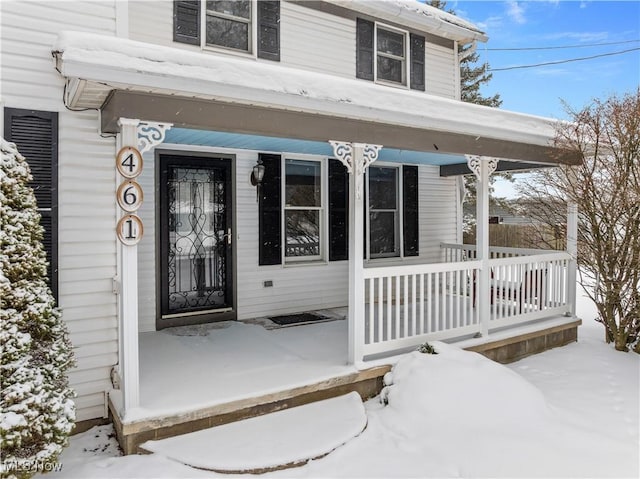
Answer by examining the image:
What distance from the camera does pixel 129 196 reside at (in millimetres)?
3084

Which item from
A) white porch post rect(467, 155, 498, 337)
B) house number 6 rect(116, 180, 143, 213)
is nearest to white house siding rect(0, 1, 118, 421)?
house number 6 rect(116, 180, 143, 213)

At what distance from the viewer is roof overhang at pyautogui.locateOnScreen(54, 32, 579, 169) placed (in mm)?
2753

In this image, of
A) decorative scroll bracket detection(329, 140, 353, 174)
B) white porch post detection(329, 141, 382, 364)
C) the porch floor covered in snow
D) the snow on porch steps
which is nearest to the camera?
the snow on porch steps

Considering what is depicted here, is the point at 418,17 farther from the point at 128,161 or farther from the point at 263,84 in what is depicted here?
the point at 128,161

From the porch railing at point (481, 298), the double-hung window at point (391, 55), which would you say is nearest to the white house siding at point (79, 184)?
the porch railing at point (481, 298)

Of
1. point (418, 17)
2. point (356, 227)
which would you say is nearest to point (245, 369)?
point (356, 227)

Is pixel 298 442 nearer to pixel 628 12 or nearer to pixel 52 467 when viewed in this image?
pixel 52 467

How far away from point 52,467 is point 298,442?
5.30 ft

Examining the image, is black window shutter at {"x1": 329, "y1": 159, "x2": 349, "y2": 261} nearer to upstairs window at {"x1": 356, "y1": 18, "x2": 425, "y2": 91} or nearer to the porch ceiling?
the porch ceiling

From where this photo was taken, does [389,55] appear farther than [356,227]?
Yes

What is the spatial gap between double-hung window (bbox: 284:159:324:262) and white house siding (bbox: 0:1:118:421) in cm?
284

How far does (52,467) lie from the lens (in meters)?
2.81

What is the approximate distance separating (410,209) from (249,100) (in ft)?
15.1

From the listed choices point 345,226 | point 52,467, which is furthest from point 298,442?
point 345,226
